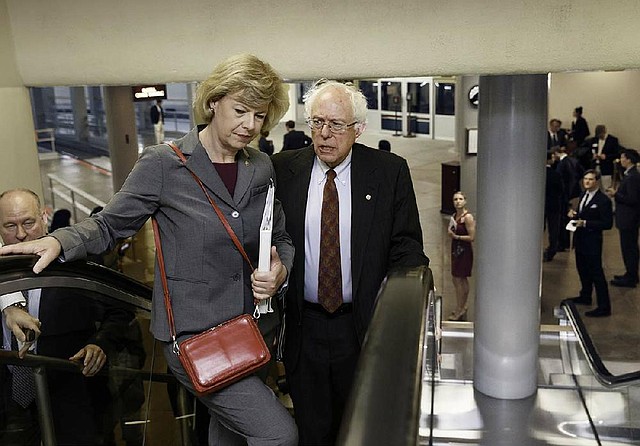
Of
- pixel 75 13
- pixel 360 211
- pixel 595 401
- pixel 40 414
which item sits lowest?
pixel 595 401

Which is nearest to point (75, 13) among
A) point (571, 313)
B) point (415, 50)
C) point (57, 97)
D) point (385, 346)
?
point (415, 50)

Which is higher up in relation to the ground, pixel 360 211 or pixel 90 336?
pixel 360 211

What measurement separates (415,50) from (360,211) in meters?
1.23

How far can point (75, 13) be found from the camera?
460 cm

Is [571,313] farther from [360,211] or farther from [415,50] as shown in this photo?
[360,211]

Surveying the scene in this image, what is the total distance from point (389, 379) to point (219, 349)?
131cm

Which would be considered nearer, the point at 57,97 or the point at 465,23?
the point at 465,23

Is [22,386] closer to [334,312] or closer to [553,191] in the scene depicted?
[334,312]

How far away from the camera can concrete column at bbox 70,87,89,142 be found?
30.4 metres

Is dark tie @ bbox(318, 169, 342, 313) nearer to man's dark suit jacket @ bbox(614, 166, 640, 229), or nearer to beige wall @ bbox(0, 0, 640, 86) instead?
beige wall @ bbox(0, 0, 640, 86)

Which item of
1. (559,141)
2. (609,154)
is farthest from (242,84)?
(609,154)

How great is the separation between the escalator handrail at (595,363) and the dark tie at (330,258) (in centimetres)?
298

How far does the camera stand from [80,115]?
31750mm

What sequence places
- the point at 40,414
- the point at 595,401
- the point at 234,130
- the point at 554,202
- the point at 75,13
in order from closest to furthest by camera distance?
the point at 234,130 < the point at 40,414 < the point at 75,13 < the point at 595,401 < the point at 554,202
